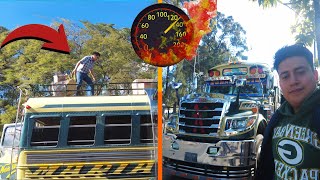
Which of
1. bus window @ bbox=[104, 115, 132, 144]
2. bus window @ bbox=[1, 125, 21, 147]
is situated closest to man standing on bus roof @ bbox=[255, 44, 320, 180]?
bus window @ bbox=[104, 115, 132, 144]

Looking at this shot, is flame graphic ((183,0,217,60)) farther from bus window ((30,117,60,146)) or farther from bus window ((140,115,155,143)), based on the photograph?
bus window ((30,117,60,146))

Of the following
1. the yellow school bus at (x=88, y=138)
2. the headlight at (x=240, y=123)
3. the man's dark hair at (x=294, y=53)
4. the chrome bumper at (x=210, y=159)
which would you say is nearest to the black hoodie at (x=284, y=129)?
the man's dark hair at (x=294, y=53)

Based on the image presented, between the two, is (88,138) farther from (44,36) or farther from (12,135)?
(44,36)

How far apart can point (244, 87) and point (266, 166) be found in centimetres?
197

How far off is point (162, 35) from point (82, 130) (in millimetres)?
1201

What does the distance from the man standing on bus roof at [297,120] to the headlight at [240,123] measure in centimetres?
173

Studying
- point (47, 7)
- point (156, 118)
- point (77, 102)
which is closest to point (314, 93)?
point (156, 118)

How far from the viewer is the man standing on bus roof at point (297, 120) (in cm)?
111

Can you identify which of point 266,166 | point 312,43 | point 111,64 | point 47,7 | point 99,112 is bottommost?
point 266,166

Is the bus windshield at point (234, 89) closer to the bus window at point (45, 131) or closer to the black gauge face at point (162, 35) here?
the black gauge face at point (162, 35)

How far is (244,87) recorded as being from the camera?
10.7 ft

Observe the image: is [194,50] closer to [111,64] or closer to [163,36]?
[163,36]

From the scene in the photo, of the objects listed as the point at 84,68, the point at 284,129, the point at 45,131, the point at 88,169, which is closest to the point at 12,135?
the point at 45,131

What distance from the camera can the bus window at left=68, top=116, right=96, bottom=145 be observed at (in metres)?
2.60
